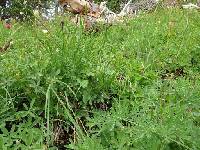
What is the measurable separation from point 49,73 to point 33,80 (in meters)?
0.15

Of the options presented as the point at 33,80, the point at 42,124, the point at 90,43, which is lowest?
the point at 42,124

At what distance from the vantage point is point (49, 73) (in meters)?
3.23

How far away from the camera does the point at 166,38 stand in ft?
17.6

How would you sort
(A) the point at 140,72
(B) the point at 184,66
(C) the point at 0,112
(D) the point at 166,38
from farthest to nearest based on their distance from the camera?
(D) the point at 166,38
(B) the point at 184,66
(A) the point at 140,72
(C) the point at 0,112

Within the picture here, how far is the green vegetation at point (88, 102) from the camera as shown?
256cm

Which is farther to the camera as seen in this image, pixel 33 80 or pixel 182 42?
pixel 182 42

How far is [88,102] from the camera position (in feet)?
10.6

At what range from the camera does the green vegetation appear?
2.56 m

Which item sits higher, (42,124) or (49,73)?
(49,73)

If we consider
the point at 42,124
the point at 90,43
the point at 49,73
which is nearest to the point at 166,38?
the point at 90,43

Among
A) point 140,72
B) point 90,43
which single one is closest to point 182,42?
point 140,72

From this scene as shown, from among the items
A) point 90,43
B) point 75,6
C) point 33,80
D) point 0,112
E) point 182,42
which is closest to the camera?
point 0,112

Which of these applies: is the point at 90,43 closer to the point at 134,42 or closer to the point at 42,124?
the point at 42,124

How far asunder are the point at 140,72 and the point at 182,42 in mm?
1272
